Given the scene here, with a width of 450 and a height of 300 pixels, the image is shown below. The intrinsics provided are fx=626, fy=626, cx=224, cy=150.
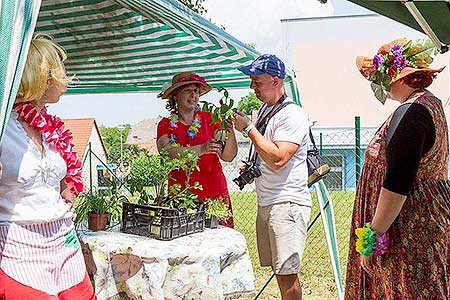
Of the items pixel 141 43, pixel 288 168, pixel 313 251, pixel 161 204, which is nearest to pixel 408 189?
pixel 288 168

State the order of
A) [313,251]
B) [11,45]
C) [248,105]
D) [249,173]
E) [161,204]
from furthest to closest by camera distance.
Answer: [313,251]
[248,105]
[249,173]
[161,204]
[11,45]

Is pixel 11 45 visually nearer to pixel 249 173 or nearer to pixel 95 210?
pixel 95 210

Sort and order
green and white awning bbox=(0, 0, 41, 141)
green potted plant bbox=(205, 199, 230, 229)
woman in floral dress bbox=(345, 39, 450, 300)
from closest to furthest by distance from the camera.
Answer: green and white awning bbox=(0, 0, 41, 141)
woman in floral dress bbox=(345, 39, 450, 300)
green potted plant bbox=(205, 199, 230, 229)

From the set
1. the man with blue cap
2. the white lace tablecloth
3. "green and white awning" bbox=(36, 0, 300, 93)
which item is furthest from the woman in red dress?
the white lace tablecloth

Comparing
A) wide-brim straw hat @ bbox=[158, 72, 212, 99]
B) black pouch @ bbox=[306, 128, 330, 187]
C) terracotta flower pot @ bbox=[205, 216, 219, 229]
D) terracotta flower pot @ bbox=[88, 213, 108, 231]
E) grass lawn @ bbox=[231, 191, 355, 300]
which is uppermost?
wide-brim straw hat @ bbox=[158, 72, 212, 99]

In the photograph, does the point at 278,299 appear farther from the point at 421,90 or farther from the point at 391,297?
the point at 421,90

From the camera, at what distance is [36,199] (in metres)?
2.10

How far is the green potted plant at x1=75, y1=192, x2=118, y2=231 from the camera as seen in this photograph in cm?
310

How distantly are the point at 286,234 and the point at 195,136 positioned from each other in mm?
772

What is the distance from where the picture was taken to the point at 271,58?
355 centimetres

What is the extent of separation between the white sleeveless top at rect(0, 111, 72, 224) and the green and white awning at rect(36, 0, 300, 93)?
3.59 ft

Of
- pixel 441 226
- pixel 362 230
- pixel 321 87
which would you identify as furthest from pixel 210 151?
pixel 321 87

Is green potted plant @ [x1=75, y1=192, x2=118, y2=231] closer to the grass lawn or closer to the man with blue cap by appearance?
the man with blue cap

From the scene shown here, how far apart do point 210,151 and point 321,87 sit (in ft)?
85.6
